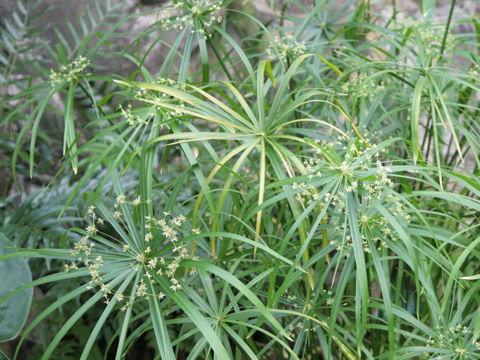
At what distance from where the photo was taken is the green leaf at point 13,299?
1.22 m

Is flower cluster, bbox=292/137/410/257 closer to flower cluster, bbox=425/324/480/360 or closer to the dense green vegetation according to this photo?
the dense green vegetation

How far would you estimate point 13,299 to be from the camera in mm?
1248

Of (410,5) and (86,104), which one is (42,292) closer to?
(86,104)

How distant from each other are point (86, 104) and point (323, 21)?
1.52 meters

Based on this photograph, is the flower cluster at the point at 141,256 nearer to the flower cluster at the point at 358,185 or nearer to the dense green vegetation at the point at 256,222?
the dense green vegetation at the point at 256,222

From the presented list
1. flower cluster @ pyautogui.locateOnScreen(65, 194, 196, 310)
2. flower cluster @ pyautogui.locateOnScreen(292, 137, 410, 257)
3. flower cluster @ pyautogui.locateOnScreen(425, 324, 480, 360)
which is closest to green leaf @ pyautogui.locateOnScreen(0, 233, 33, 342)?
flower cluster @ pyautogui.locateOnScreen(65, 194, 196, 310)

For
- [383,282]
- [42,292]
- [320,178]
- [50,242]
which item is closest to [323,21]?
[320,178]

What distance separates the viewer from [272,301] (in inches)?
38.8

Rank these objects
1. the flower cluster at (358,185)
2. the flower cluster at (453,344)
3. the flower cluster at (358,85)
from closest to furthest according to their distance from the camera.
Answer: the flower cluster at (358,185) → the flower cluster at (453,344) → the flower cluster at (358,85)

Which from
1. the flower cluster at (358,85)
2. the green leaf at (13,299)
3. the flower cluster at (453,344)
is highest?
the flower cluster at (358,85)

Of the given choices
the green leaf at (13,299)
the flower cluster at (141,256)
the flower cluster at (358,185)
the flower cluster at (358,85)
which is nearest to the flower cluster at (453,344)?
the flower cluster at (358,185)

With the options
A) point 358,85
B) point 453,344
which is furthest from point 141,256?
point 358,85

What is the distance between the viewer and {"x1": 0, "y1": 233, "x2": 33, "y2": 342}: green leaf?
1.22 metres

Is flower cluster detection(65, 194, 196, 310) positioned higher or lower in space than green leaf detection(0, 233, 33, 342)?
higher
